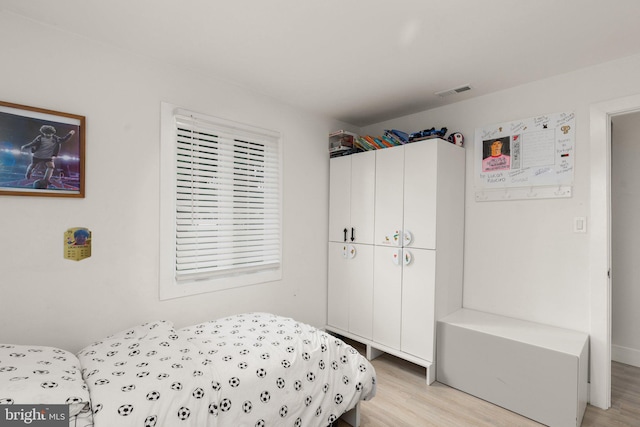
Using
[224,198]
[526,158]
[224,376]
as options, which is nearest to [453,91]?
[526,158]

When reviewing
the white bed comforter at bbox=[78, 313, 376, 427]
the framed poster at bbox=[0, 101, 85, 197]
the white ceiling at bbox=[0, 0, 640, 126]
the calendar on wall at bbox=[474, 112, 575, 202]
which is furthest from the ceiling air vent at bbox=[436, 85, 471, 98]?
the framed poster at bbox=[0, 101, 85, 197]

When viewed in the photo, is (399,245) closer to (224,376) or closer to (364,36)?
(364,36)

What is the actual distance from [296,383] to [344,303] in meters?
1.56

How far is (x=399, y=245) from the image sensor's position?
9.21ft

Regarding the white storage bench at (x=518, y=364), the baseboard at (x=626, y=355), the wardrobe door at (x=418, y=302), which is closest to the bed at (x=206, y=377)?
the wardrobe door at (x=418, y=302)

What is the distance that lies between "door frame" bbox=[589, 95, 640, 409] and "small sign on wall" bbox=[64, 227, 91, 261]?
3.45 metres

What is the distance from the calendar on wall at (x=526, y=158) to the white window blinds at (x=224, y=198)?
1.89 metres

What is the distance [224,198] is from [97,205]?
2.89 feet

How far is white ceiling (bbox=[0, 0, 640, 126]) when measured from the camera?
5.51ft

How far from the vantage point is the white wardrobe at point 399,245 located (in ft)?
8.59

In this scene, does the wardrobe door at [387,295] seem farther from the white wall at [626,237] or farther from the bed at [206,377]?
the white wall at [626,237]

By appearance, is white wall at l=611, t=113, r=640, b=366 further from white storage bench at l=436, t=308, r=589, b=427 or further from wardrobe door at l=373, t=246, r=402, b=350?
wardrobe door at l=373, t=246, r=402, b=350

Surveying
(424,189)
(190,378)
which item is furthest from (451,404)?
(190,378)

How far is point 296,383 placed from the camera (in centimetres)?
178
